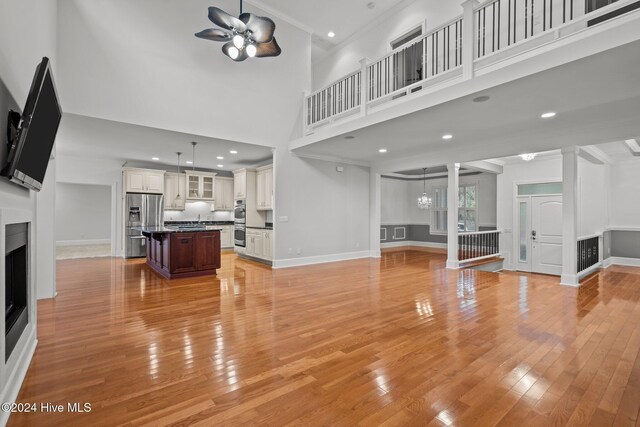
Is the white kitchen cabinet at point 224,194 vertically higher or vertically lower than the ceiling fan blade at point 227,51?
lower

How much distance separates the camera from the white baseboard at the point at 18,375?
1.66 m

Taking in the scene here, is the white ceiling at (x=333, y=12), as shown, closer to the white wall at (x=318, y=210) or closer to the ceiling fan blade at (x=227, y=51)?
the ceiling fan blade at (x=227, y=51)

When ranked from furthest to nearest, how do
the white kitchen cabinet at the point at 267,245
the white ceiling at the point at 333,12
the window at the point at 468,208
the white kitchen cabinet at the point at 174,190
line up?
the window at the point at 468,208 → the white kitchen cabinet at the point at 174,190 → the white kitchen cabinet at the point at 267,245 → the white ceiling at the point at 333,12

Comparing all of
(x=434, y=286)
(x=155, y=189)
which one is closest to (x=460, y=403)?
(x=434, y=286)

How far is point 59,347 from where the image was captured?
2.65 m

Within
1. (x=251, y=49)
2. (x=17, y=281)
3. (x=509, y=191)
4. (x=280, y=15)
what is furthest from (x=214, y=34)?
(x=509, y=191)

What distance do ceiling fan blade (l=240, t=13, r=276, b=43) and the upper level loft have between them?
1742mm

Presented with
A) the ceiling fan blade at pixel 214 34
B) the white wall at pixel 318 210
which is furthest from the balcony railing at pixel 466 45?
the ceiling fan blade at pixel 214 34

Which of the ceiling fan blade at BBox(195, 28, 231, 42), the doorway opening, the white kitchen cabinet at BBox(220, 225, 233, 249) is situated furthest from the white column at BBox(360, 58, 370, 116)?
the white kitchen cabinet at BBox(220, 225, 233, 249)

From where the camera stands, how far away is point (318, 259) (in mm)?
7395

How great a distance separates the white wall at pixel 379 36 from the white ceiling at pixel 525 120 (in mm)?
2249

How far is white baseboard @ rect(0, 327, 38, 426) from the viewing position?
5.46ft

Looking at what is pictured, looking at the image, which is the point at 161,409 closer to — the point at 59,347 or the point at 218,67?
the point at 59,347

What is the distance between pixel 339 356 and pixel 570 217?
5.02 metres
